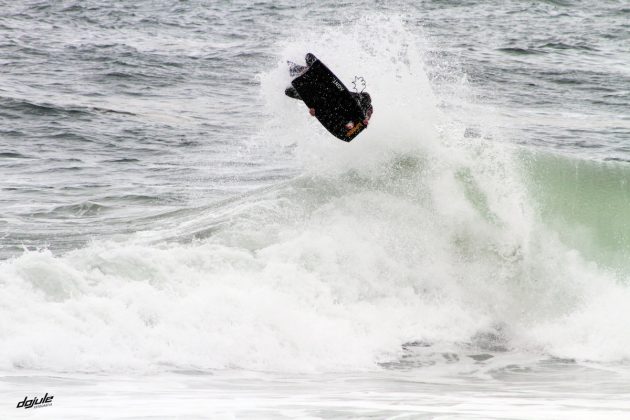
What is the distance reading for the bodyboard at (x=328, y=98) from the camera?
977 centimetres

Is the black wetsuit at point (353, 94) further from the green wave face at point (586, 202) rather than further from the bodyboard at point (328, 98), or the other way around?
the green wave face at point (586, 202)

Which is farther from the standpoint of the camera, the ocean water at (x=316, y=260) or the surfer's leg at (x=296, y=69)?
the surfer's leg at (x=296, y=69)

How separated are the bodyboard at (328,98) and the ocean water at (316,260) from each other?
1.30 meters

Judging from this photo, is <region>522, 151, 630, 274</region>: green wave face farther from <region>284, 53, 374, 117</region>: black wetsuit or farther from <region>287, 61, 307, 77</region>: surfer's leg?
<region>287, 61, 307, 77</region>: surfer's leg

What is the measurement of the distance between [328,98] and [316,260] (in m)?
1.79

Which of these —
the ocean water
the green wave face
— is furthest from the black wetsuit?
the green wave face

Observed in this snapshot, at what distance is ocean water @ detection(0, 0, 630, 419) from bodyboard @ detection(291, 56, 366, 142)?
4.27 feet

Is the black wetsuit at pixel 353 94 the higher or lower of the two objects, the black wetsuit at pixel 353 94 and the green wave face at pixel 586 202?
the higher

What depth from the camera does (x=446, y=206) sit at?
35.2ft

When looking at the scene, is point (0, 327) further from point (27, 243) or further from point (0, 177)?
point (0, 177)

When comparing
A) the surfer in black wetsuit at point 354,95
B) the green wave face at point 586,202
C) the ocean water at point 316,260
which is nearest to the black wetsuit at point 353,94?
the surfer in black wetsuit at point 354,95

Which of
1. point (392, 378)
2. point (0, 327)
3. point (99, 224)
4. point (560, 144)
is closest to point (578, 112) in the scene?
point (560, 144)

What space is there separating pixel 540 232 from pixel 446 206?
3.73 feet

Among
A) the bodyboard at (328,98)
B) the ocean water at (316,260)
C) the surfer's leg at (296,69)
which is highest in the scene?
the surfer's leg at (296,69)
